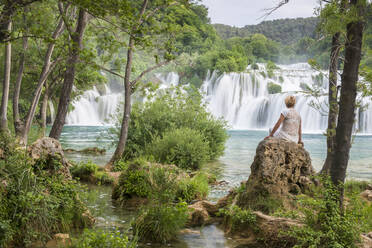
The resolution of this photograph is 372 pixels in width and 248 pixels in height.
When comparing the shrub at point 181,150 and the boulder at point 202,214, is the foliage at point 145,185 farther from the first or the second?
the shrub at point 181,150

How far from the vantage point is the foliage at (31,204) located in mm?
5062

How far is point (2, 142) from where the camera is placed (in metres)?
6.00

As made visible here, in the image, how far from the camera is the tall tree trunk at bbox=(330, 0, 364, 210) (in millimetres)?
5008

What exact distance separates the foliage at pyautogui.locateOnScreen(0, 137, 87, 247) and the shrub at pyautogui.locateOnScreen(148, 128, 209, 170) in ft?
21.1

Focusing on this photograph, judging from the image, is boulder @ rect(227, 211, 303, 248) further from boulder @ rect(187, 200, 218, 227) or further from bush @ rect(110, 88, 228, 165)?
bush @ rect(110, 88, 228, 165)

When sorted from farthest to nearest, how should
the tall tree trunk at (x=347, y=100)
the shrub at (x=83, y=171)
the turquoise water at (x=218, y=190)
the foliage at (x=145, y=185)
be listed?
1. the shrub at (x=83, y=171)
2. the foliage at (x=145, y=185)
3. the turquoise water at (x=218, y=190)
4. the tall tree trunk at (x=347, y=100)

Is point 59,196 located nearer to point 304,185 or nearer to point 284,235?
point 284,235

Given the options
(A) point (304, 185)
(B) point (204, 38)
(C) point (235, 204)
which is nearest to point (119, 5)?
(C) point (235, 204)

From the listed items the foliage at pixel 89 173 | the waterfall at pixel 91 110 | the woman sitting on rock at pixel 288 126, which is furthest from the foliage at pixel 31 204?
the waterfall at pixel 91 110

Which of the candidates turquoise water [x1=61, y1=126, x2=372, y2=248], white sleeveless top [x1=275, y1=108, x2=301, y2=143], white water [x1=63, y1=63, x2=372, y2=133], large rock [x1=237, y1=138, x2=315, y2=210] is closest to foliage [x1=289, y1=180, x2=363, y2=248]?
turquoise water [x1=61, y1=126, x2=372, y2=248]

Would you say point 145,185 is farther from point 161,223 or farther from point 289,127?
point 289,127

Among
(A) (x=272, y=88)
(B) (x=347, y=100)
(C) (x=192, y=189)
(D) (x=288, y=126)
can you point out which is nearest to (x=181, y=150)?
(C) (x=192, y=189)

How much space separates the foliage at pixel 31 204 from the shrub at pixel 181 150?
21.1 ft

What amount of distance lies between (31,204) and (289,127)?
508cm
